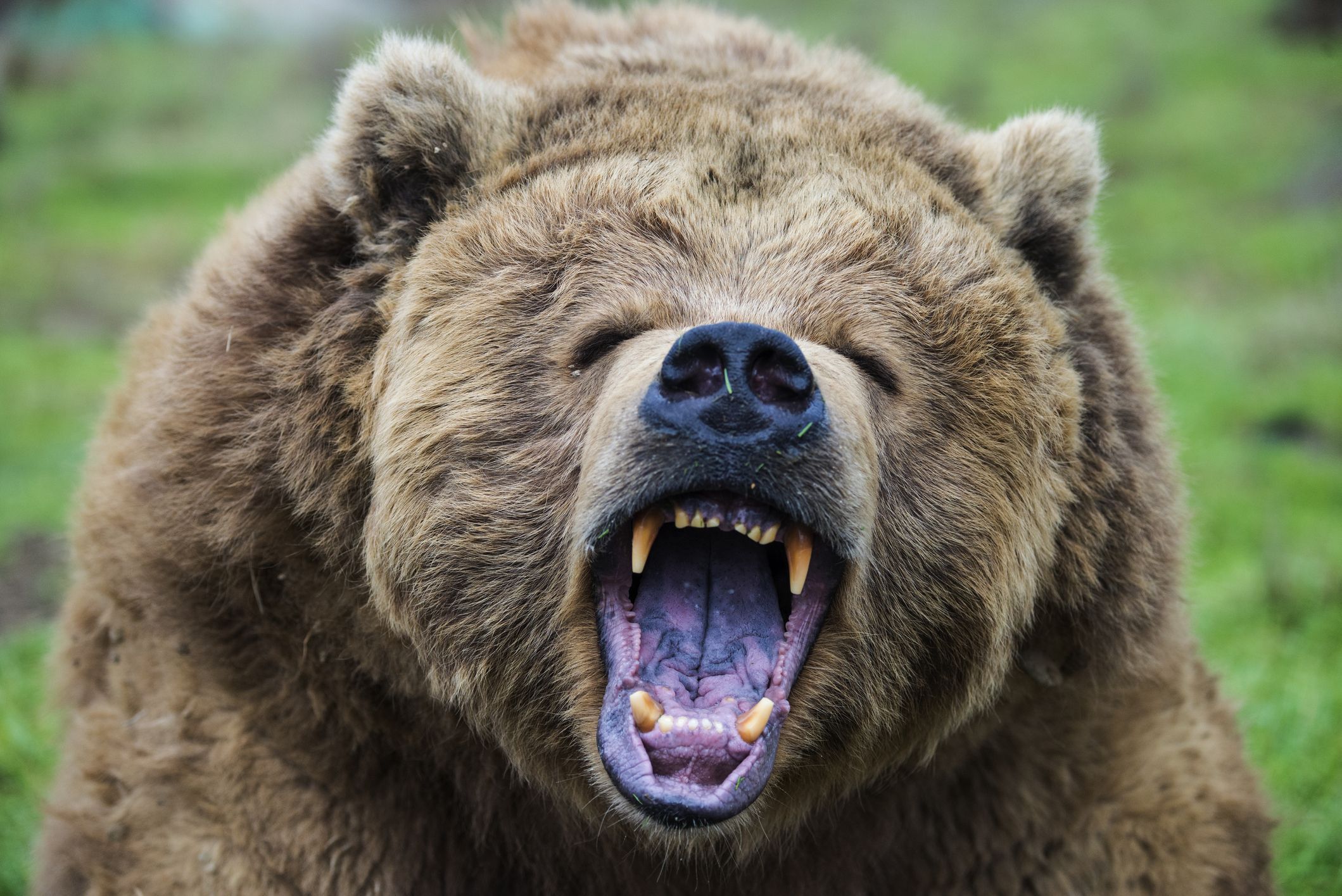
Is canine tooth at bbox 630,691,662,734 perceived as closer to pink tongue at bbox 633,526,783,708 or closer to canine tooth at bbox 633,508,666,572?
pink tongue at bbox 633,526,783,708

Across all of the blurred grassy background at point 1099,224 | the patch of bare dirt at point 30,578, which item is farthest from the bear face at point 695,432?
the patch of bare dirt at point 30,578

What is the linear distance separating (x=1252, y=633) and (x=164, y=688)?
18.1 feet

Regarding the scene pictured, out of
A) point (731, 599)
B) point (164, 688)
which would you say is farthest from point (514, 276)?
point (164, 688)

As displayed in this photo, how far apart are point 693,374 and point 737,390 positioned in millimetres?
112

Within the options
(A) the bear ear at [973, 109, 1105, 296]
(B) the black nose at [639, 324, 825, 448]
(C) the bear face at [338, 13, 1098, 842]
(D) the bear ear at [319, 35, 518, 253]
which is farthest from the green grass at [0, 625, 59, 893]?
(A) the bear ear at [973, 109, 1105, 296]

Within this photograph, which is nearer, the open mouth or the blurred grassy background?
the open mouth

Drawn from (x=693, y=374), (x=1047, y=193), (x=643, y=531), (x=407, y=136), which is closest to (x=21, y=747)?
(x=407, y=136)

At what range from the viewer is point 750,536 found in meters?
3.15

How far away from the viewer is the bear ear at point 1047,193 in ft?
12.6

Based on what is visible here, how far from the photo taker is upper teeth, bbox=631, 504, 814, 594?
315 cm

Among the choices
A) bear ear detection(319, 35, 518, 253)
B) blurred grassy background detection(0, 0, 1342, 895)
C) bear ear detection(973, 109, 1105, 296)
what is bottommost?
bear ear detection(319, 35, 518, 253)

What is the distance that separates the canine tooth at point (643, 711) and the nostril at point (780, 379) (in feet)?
2.28

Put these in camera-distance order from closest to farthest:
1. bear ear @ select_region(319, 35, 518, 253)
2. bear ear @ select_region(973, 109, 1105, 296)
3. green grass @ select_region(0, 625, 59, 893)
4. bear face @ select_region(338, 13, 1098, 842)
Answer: bear face @ select_region(338, 13, 1098, 842) < bear ear @ select_region(319, 35, 518, 253) < bear ear @ select_region(973, 109, 1105, 296) < green grass @ select_region(0, 625, 59, 893)

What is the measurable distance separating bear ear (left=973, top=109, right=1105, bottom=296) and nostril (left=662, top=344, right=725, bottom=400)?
49.6 inches
